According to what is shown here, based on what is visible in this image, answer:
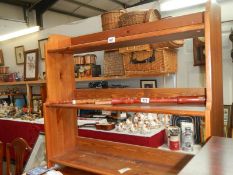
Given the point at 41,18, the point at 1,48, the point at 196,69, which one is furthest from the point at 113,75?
the point at 1,48

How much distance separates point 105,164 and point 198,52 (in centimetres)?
159

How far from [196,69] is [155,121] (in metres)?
0.71

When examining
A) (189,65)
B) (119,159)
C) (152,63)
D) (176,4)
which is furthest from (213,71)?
(189,65)

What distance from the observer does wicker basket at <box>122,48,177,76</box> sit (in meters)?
2.43

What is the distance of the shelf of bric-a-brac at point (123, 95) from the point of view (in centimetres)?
116

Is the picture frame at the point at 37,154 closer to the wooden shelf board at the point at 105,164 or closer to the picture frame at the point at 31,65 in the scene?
the wooden shelf board at the point at 105,164

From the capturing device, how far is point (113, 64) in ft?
9.37

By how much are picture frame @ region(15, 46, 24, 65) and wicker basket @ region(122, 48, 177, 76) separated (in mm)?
2829

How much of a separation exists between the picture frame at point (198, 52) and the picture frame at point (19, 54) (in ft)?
11.1

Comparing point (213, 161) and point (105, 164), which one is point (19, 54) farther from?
point (213, 161)

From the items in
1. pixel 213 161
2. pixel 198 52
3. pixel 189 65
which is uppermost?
pixel 198 52

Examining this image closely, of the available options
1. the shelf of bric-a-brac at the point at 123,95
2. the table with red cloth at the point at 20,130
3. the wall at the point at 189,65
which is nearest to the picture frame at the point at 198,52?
the wall at the point at 189,65

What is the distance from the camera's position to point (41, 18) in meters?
5.05

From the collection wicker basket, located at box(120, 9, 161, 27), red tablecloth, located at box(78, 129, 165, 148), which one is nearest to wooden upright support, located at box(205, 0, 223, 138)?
wicker basket, located at box(120, 9, 161, 27)
